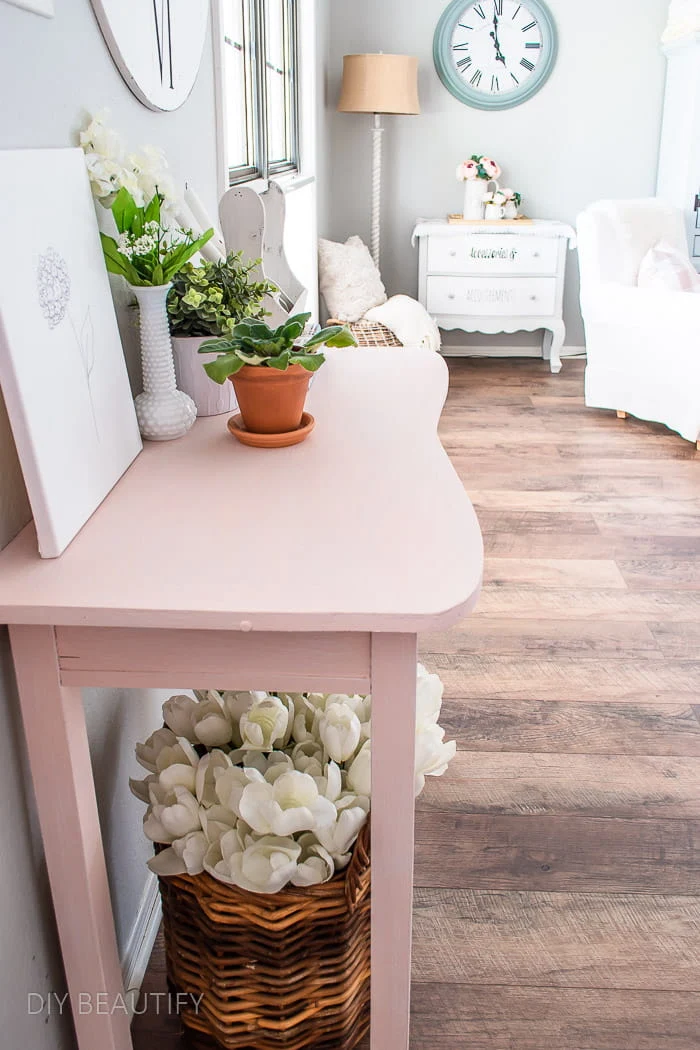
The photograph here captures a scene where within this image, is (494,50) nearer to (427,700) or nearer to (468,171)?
(468,171)

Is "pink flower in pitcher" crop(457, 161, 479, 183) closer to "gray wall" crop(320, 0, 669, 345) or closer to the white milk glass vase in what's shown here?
"gray wall" crop(320, 0, 669, 345)

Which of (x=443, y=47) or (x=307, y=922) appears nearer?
(x=307, y=922)

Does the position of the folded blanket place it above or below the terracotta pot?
below

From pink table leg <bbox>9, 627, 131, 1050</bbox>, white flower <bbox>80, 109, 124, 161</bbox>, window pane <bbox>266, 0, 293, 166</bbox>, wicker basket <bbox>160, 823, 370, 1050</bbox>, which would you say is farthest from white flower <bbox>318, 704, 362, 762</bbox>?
window pane <bbox>266, 0, 293, 166</bbox>

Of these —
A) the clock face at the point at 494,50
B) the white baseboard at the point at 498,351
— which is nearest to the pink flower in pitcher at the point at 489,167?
the clock face at the point at 494,50

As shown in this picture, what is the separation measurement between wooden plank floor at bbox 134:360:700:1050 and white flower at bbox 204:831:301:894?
395 mm

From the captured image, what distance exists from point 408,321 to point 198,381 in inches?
121

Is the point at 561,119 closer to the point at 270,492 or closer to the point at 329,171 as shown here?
the point at 329,171

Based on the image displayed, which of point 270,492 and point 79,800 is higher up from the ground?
point 270,492

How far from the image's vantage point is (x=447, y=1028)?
137 cm

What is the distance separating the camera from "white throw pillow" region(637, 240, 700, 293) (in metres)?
3.83

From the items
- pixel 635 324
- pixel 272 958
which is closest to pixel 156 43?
pixel 272 958

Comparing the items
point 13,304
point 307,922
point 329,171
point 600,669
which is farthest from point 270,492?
point 329,171

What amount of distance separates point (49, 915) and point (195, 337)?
769 mm
